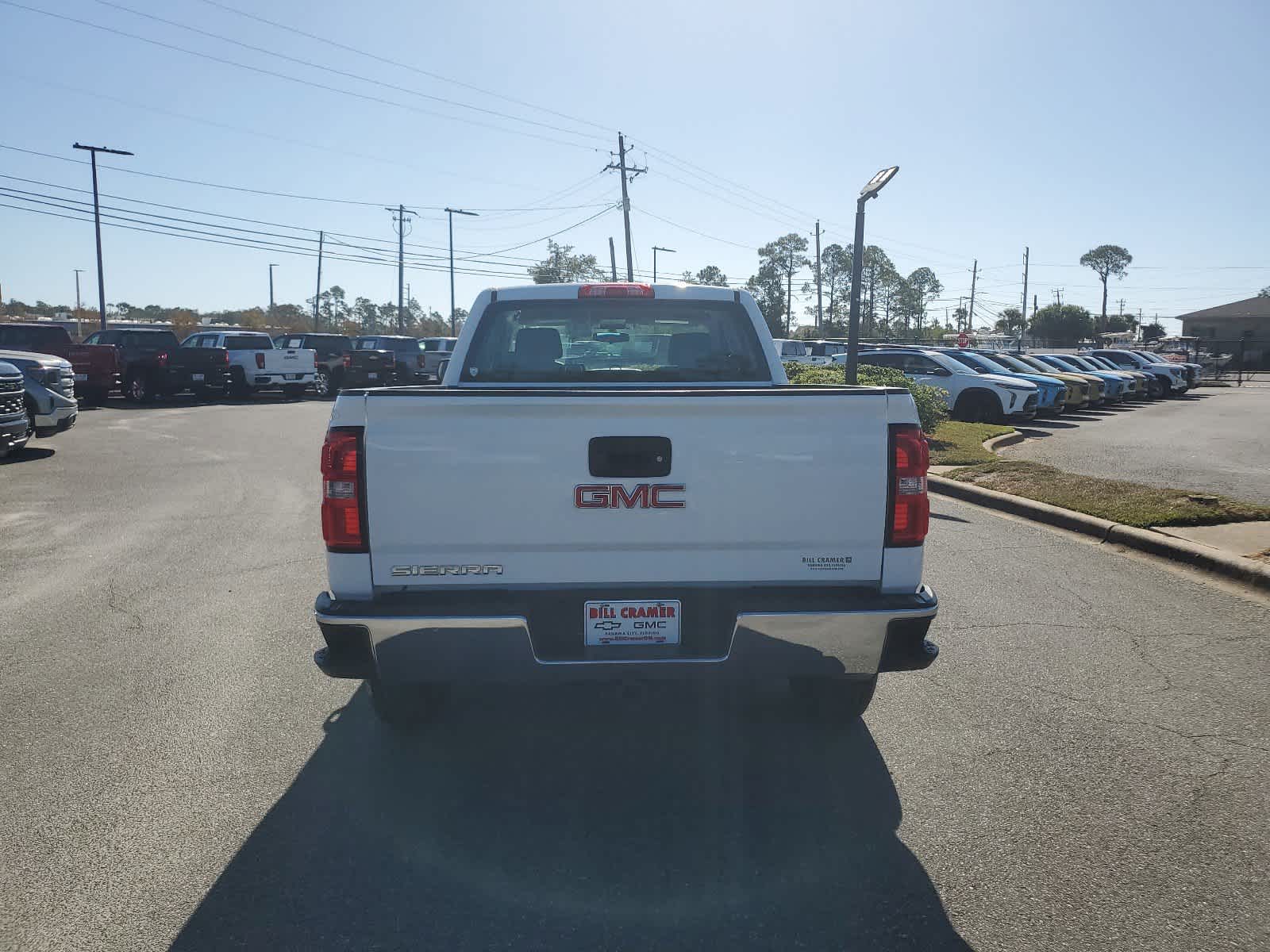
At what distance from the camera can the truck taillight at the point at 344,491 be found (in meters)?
3.29

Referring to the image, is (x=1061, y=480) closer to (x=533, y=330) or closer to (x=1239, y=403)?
(x=533, y=330)

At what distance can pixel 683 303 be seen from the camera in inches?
205

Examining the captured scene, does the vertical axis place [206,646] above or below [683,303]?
below

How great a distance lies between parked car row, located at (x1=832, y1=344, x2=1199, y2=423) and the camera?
2053cm

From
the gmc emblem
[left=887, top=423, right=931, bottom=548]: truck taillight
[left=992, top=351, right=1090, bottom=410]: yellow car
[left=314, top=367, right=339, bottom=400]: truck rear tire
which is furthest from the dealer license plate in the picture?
[left=314, top=367, right=339, bottom=400]: truck rear tire

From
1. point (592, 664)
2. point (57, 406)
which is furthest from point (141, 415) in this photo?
point (592, 664)

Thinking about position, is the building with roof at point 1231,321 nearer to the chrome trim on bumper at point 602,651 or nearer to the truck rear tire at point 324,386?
the truck rear tire at point 324,386

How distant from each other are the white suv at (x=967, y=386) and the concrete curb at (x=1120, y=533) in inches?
371

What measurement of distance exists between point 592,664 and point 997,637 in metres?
A: 3.29

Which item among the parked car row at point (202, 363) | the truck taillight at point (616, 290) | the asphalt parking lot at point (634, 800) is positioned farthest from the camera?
the parked car row at point (202, 363)

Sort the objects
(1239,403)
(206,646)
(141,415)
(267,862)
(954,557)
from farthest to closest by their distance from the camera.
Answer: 1. (1239,403)
2. (141,415)
3. (954,557)
4. (206,646)
5. (267,862)

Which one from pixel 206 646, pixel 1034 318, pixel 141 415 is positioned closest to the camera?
pixel 206 646

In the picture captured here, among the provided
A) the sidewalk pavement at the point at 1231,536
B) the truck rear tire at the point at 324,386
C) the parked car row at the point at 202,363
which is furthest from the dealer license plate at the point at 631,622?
the truck rear tire at the point at 324,386

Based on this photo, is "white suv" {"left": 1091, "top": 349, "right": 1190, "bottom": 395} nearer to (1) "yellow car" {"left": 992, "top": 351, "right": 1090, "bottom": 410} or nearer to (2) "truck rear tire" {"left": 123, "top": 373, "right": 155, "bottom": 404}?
(1) "yellow car" {"left": 992, "top": 351, "right": 1090, "bottom": 410}
